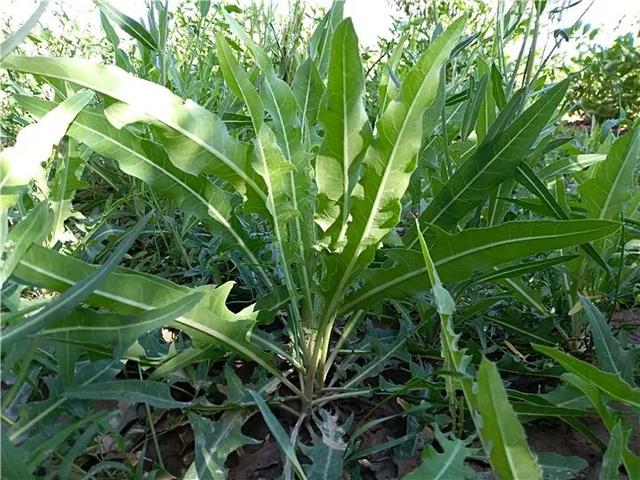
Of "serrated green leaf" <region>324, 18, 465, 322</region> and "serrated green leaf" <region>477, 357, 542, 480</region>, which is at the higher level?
"serrated green leaf" <region>324, 18, 465, 322</region>

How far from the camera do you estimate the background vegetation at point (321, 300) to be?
1.74 feet

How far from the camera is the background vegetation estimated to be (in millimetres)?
532

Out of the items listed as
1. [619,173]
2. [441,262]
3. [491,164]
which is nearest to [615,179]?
[619,173]

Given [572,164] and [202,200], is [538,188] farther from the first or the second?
[202,200]

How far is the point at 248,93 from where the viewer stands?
706 millimetres

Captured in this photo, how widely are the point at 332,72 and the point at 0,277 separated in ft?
1.34

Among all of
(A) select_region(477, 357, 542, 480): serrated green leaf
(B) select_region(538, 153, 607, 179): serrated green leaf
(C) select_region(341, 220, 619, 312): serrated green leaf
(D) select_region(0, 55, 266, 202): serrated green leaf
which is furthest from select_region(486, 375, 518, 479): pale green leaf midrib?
(B) select_region(538, 153, 607, 179): serrated green leaf

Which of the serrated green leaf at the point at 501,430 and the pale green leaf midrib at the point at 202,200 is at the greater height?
the pale green leaf midrib at the point at 202,200

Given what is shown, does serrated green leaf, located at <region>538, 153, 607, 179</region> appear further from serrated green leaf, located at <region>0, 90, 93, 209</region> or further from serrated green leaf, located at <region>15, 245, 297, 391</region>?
serrated green leaf, located at <region>0, 90, 93, 209</region>

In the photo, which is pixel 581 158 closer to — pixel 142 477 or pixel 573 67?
pixel 142 477

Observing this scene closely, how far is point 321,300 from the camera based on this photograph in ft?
2.55

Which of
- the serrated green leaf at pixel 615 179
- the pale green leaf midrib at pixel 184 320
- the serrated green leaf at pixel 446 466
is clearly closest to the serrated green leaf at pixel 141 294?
the pale green leaf midrib at pixel 184 320

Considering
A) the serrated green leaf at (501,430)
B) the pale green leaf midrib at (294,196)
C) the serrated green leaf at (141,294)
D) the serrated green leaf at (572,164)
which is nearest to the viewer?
the serrated green leaf at (501,430)

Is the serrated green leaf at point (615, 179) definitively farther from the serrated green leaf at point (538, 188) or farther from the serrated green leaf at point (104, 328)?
the serrated green leaf at point (104, 328)
